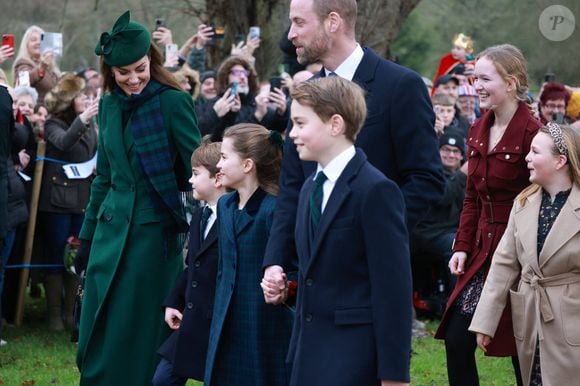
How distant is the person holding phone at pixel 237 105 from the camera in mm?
10117

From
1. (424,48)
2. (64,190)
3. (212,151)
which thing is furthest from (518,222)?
(424,48)

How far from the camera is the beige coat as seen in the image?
232 inches

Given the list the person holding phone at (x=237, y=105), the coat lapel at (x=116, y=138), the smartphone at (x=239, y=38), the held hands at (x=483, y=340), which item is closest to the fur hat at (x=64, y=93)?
the person holding phone at (x=237, y=105)

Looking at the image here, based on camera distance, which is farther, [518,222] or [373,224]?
[518,222]

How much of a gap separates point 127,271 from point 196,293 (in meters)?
0.68

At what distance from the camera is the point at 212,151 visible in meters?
6.22

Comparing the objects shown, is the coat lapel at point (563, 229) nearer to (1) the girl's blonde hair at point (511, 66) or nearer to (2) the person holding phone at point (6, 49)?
(1) the girl's blonde hair at point (511, 66)

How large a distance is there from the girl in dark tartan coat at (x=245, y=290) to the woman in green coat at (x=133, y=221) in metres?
0.78

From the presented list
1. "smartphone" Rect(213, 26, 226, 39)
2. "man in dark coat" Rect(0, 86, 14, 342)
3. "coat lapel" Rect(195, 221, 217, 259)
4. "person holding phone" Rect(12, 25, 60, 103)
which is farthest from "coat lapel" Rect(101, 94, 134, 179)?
"smartphone" Rect(213, 26, 226, 39)

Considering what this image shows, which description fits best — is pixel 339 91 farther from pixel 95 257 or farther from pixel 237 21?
pixel 237 21

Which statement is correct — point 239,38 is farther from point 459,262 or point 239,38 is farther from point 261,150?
point 261,150

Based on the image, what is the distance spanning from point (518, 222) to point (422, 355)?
12.1 ft

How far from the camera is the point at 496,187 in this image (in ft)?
20.5

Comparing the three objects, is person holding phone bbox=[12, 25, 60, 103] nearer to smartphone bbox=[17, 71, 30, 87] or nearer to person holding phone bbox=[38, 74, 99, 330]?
smartphone bbox=[17, 71, 30, 87]
